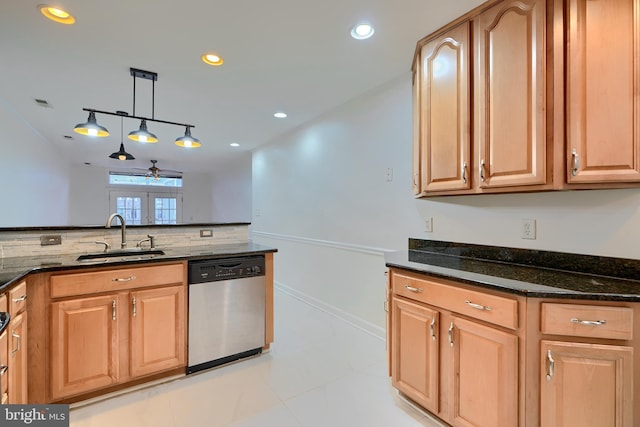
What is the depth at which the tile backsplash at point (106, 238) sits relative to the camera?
1.96 metres

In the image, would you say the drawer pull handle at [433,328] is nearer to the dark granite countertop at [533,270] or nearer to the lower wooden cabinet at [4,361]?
the dark granite countertop at [533,270]

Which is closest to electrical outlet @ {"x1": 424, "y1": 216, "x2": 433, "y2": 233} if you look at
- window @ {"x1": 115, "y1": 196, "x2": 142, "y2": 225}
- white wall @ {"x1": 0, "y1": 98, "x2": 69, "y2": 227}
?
white wall @ {"x1": 0, "y1": 98, "x2": 69, "y2": 227}

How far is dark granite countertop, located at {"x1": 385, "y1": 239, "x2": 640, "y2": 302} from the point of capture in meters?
1.26

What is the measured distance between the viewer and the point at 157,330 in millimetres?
2021

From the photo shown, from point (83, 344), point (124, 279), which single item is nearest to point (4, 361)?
point (83, 344)

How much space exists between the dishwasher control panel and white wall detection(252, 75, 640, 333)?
115 centimetres

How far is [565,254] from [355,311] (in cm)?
193

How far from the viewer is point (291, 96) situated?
9.96ft

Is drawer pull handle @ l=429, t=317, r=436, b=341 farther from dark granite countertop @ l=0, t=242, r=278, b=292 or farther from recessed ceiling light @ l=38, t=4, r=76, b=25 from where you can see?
recessed ceiling light @ l=38, t=4, r=76, b=25

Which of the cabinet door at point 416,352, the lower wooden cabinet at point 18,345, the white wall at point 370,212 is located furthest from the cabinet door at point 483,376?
the lower wooden cabinet at point 18,345

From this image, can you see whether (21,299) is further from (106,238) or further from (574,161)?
(574,161)

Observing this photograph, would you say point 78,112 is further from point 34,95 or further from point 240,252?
point 240,252

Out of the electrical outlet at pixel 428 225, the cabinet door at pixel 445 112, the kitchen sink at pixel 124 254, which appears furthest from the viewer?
the electrical outlet at pixel 428 225

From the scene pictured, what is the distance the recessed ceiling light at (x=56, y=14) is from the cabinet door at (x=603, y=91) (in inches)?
111
